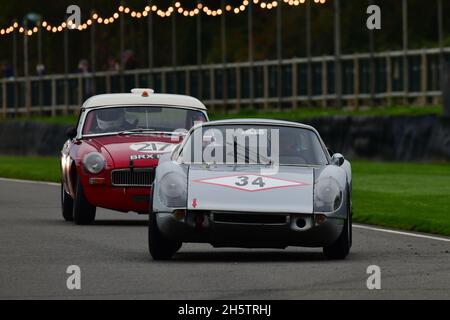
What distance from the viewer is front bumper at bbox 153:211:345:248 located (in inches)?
546

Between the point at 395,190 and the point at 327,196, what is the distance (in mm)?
13014

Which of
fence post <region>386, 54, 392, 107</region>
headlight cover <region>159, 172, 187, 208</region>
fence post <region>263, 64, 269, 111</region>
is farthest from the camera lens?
fence post <region>263, 64, 269, 111</region>

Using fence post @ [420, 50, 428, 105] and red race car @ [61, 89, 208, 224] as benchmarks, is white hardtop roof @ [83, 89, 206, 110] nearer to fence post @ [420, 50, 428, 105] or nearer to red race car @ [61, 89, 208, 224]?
red race car @ [61, 89, 208, 224]

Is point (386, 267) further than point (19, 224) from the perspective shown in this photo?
No

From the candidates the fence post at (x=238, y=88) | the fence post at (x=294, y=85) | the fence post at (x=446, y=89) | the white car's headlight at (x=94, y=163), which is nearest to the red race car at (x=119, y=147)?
the white car's headlight at (x=94, y=163)

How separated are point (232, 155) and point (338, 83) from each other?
31.2m

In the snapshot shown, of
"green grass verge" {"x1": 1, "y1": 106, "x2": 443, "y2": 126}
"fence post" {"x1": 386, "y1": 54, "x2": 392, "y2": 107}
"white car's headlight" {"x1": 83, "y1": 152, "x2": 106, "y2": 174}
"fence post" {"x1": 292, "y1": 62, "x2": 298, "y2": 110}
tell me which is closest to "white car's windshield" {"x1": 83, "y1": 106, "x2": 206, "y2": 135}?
"white car's headlight" {"x1": 83, "y1": 152, "x2": 106, "y2": 174}

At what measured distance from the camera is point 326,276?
502 inches

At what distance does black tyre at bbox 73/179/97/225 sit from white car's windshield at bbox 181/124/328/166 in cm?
405

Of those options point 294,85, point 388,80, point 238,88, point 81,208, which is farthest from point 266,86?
point 81,208

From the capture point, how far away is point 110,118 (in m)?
20.5

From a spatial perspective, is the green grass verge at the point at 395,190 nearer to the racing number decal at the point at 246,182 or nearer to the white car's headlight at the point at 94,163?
the white car's headlight at the point at 94,163
